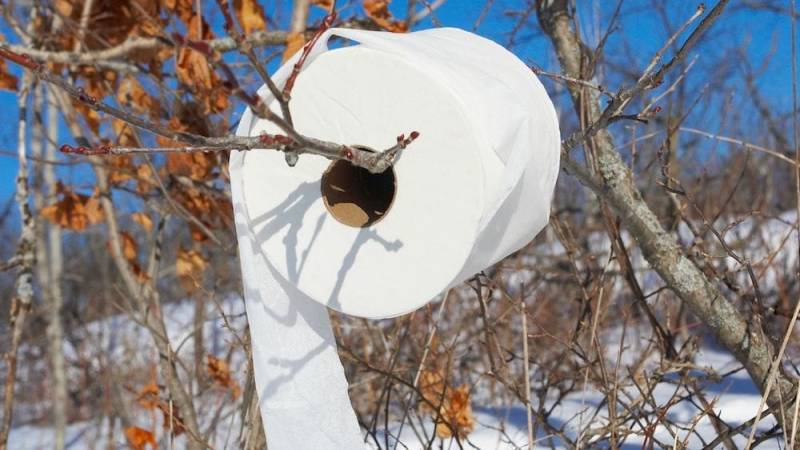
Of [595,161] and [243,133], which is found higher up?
[595,161]

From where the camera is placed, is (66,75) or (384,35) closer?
(384,35)

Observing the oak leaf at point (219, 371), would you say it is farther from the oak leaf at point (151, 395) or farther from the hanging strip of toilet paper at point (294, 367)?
the hanging strip of toilet paper at point (294, 367)

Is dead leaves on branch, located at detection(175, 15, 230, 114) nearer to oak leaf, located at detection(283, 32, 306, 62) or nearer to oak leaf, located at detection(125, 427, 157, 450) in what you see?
oak leaf, located at detection(283, 32, 306, 62)

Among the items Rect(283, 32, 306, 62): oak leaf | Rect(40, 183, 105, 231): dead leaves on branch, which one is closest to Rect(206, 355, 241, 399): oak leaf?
Rect(40, 183, 105, 231): dead leaves on branch

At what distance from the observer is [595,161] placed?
5.64 feet

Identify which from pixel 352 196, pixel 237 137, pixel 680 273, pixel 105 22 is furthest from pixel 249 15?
pixel 237 137

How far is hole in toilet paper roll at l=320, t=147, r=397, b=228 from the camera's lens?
3.77 feet

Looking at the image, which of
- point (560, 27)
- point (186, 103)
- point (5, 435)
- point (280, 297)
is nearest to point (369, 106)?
point (280, 297)

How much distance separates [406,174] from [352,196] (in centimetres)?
11

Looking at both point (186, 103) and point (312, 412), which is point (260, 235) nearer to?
point (312, 412)

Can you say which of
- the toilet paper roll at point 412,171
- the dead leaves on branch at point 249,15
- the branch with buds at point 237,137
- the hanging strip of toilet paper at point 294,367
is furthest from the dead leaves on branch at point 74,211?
the branch with buds at point 237,137

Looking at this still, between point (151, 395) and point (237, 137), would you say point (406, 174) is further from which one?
point (151, 395)

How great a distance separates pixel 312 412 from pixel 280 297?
8.2 inches

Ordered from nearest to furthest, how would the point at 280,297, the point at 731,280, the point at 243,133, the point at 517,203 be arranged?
the point at 517,203 → the point at 243,133 → the point at 280,297 → the point at 731,280
